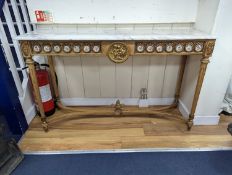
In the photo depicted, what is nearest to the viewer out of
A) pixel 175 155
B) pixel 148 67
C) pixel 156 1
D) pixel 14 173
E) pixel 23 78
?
pixel 14 173

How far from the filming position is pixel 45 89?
1.67 metres

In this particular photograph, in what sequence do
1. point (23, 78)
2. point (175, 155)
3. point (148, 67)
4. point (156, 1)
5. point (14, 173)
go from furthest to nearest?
point (148, 67)
point (23, 78)
point (156, 1)
point (175, 155)
point (14, 173)

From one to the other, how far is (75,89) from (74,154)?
0.74 meters

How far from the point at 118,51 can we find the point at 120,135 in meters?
0.76

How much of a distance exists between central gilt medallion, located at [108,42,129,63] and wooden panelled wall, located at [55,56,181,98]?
498 mm

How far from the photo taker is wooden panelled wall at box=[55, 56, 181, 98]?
1.79m

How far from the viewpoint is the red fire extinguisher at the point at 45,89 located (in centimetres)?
162

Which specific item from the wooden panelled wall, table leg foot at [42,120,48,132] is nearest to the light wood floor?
table leg foot at [42,120,48,132]

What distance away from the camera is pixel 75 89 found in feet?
6.30

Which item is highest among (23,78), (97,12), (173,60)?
(97,12)

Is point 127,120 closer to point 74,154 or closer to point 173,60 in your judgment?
point 74,154

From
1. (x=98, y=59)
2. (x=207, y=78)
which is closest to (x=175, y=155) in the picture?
(x=207, y=78)

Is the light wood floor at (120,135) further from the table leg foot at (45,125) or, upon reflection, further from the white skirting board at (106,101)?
the white skirting board at (106,101)

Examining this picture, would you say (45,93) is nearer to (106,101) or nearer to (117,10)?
(106,101)
